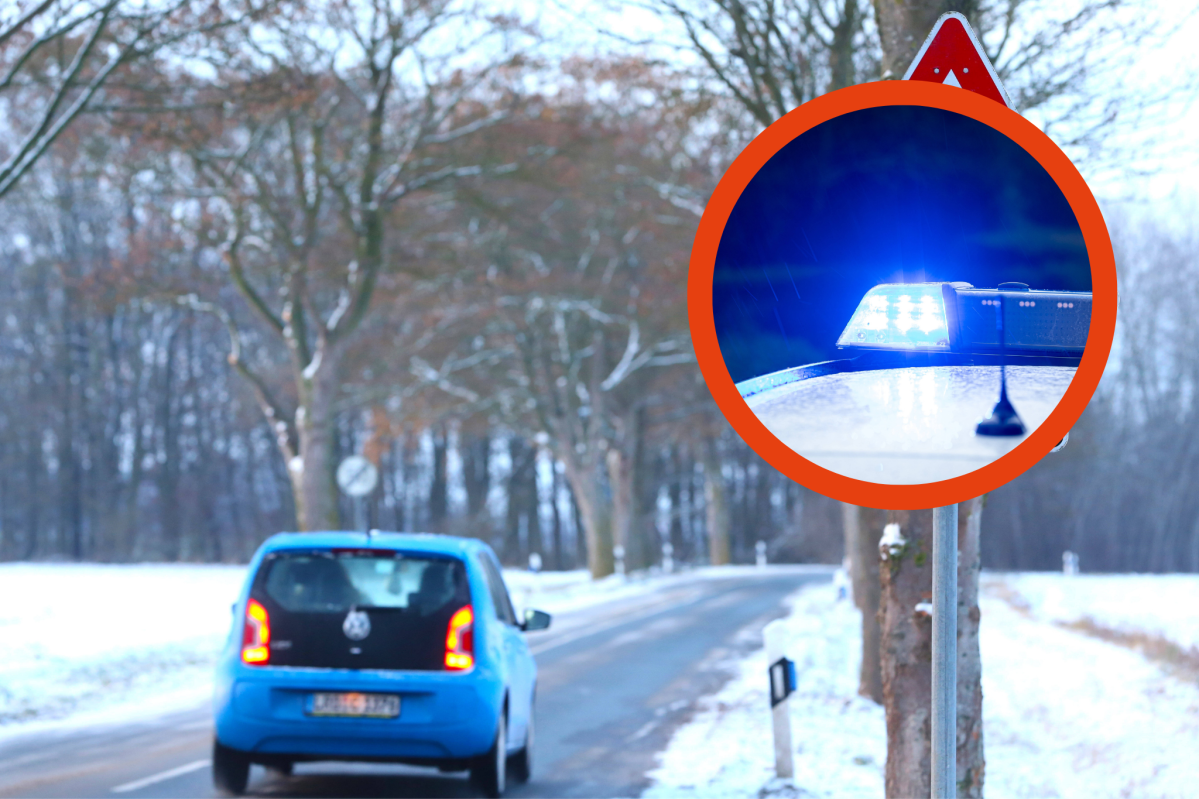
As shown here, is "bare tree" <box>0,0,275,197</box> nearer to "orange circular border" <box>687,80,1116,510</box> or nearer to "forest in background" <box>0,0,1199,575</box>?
"forest in background" <box>0,0,1199,575</box>

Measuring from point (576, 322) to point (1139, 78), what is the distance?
25189mm

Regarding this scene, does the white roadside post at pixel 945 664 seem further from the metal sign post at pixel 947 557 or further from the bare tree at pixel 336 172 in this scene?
the bare tree at pixel 336 172

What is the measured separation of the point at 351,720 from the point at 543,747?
2875 mm

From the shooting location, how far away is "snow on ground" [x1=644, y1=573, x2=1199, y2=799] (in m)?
7.70

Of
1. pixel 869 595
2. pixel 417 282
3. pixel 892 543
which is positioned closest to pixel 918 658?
pixel 892 543

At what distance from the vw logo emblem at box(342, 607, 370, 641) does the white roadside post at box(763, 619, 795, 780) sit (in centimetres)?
255

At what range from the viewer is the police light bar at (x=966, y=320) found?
2473mm

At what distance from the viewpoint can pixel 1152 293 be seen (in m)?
47.0

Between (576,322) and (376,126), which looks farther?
(576,322)

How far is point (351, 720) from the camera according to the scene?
743 cm

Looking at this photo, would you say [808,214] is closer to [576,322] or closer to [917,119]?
[917,119]

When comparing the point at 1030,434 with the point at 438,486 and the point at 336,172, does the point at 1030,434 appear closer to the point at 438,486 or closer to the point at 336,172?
the point at 336,172

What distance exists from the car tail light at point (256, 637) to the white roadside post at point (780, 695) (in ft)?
10.2

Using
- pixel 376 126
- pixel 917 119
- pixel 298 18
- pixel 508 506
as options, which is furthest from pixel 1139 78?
pixel 508 506
